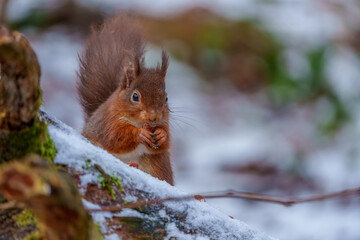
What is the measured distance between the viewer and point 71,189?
69 cm

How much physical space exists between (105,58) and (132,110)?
0.32 metres

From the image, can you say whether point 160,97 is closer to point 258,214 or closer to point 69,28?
point 258,214

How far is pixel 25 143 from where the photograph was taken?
0.84 meters

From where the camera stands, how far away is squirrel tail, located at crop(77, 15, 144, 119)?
1.96 metres

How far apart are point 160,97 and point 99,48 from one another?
0.36 m

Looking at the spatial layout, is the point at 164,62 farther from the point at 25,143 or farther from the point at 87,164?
the point at 25,143

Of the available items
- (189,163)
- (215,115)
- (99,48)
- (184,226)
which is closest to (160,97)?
(99,48)

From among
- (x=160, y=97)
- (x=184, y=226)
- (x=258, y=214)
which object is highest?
(x=258, y=214)

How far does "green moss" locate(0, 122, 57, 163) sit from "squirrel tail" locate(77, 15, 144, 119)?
1.02 meters

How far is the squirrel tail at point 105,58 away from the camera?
77.0 inches

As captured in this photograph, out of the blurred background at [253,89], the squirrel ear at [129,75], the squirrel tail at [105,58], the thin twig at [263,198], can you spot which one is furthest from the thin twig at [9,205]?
the blurred background at [253,89]

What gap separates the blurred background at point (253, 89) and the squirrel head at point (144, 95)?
1284mm

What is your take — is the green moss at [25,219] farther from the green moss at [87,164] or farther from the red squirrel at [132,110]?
the red squirrel at [132,110]

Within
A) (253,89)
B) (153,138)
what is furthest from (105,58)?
(253,89)
